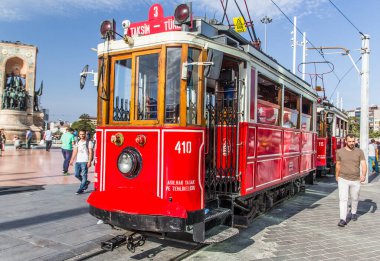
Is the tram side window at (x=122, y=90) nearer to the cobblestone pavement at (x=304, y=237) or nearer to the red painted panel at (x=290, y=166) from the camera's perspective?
the cobblestone pavement at (x=304, y=237)

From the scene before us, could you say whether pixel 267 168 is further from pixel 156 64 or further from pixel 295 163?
pixel 156 64

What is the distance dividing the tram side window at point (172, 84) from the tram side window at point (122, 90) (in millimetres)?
623

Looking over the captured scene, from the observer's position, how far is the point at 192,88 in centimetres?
466

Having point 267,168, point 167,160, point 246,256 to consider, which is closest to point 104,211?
point 167,160

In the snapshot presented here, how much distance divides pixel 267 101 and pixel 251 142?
3.87 ft

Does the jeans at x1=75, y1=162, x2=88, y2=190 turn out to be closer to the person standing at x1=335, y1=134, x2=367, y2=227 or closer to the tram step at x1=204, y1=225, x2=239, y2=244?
the tram step at x1=204, y1=225, x2=239, y2=244

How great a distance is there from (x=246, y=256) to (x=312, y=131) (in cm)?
643

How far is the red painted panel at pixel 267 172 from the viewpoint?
6.16 metres

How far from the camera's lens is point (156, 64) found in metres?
4.72

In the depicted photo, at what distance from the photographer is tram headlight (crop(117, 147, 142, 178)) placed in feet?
15.3

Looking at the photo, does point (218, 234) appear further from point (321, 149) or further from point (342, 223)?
point (321, 149)

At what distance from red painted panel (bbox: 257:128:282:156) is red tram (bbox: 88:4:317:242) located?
0.17 ft

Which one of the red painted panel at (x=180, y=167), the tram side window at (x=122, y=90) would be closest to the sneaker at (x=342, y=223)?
the red painted panel at (x=180, y=167)

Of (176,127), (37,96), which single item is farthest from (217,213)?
(37,96)
